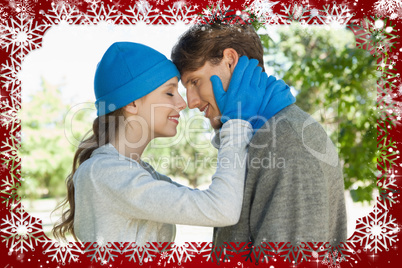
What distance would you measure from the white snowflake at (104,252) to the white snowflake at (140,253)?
51 millimetres

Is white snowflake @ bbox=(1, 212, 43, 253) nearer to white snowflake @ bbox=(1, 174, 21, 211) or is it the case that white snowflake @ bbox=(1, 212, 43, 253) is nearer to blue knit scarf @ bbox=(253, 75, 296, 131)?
white snowflake @ bbox=(1, 174, 21, 211)

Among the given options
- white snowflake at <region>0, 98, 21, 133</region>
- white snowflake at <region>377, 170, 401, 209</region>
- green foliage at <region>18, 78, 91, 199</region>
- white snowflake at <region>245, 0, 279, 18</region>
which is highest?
white snowflake at <region>245, 0, 279, 18</region>

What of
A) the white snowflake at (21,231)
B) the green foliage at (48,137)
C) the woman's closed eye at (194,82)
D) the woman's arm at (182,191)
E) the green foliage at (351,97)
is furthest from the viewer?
the green foliage at (48,137)

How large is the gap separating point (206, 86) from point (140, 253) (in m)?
1.04

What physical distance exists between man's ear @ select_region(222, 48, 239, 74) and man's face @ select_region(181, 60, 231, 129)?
21 millimetres

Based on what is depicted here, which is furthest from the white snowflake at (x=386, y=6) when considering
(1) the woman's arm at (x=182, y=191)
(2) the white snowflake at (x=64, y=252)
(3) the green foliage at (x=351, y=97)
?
(2) the white snowflake at (x=64, y=252)

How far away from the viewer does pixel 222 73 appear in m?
2.24

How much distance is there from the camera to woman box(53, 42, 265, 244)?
1771 mm

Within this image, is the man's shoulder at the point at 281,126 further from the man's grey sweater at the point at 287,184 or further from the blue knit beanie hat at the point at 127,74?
the blue knit beanie hat at the point at 127,74

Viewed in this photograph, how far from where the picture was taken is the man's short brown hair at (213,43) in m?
2.26

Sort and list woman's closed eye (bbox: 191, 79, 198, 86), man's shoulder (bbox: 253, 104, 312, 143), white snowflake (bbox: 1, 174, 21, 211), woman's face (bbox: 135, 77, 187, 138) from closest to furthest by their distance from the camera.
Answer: man's shoulder (bbox: 253, 104, 312, 143) → white snowflake (bbox: 1, 174, 21, 211) → woman's face (bbox: 135, 77, 187, 138) → woman's closed eye (bbox: 191, 79, 198, 86)

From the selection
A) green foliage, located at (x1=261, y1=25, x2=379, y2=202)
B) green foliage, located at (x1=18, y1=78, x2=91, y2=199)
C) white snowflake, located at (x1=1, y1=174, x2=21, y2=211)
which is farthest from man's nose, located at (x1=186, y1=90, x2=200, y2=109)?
green foliage, located at (x1=18, y1=78, x2=91, y2=199)

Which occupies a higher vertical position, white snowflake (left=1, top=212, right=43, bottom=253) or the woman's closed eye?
the woman's closed eye

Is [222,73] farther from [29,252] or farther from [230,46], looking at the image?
[29,252]
